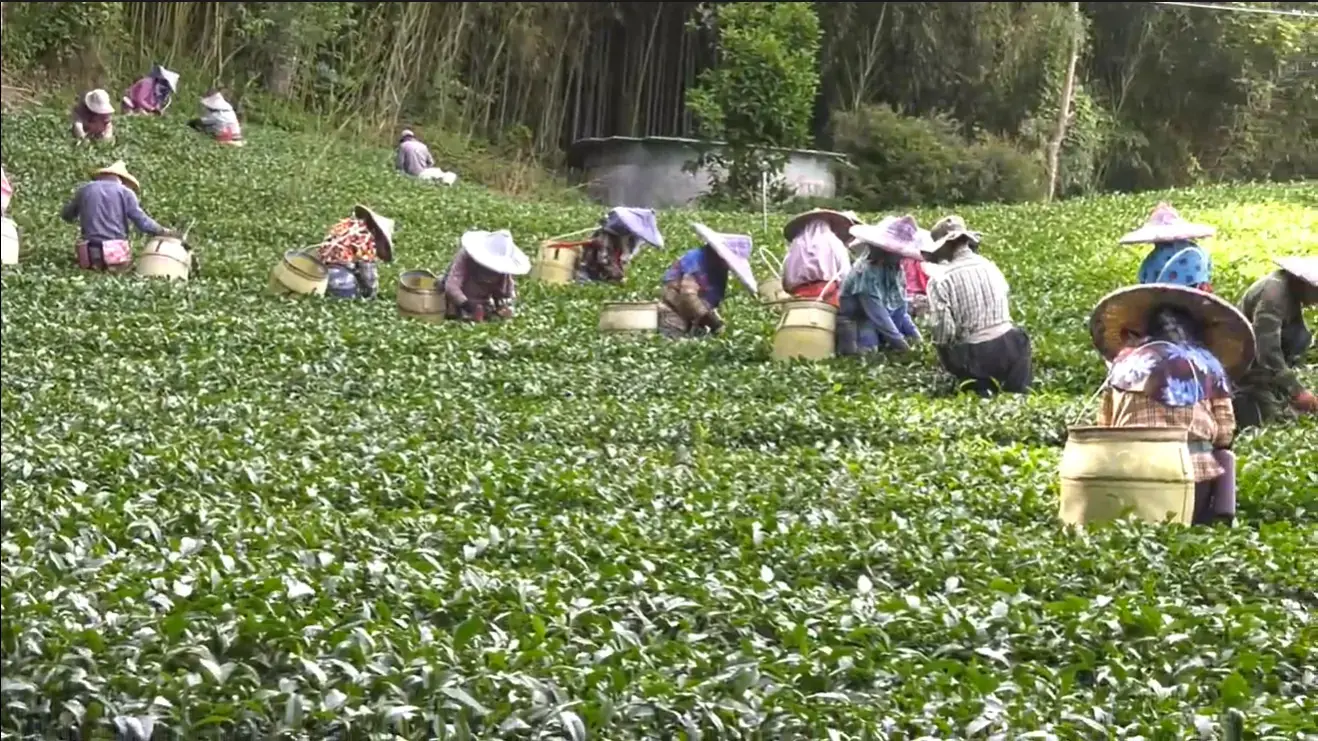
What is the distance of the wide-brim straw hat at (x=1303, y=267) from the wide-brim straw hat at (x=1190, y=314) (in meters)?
1.03

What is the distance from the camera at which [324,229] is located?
8.90m

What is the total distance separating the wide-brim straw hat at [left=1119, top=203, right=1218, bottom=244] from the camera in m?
7.29

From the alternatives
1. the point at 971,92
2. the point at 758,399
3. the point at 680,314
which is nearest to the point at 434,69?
the point at 971,92

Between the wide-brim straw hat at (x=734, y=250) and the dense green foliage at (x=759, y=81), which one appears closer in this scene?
the dense green foliage at (x=759, y=81)

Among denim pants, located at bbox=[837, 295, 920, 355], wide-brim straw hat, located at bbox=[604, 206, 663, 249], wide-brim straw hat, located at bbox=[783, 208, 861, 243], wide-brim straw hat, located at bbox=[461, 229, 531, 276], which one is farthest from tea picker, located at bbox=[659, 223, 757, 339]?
wide-brim straw hat, located at bbox=[604, 206, 663, 249]

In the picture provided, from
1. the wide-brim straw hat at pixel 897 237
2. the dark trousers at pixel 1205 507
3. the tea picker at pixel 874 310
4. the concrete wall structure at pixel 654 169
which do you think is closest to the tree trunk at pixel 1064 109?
the concrete wall structure at pixel 654 169

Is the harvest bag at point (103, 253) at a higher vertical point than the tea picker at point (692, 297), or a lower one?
higher

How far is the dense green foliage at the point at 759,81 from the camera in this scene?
405cm

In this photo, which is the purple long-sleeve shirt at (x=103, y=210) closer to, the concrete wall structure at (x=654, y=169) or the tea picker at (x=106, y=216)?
the tea picker at (x=106, y=216)

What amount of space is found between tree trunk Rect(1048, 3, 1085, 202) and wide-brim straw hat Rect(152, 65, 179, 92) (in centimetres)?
193

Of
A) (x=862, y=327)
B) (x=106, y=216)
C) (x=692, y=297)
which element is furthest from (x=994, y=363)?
(x=106, y=216)

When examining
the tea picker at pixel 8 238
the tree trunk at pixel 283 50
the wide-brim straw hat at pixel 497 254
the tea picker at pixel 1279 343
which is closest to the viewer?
the tea picker at pixel 8 238

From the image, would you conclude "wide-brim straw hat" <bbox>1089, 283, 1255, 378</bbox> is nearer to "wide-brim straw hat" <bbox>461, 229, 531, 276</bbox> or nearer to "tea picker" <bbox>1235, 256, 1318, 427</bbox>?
"tea picker" <bbox>1235, 256, 1318, 427</bbox>

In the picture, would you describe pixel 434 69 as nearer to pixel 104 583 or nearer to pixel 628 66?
pixel 628 66
